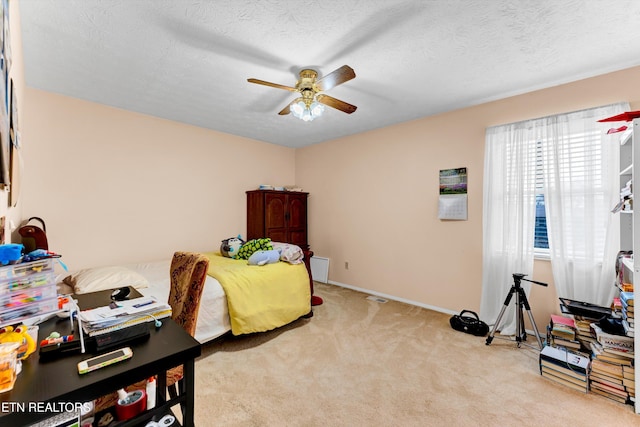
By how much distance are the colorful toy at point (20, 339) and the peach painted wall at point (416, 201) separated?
141 inches

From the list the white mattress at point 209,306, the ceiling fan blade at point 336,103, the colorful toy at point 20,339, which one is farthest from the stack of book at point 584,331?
the colorful toy at point 20,339

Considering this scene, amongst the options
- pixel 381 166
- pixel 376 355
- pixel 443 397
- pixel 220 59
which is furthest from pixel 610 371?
pixel 220 59

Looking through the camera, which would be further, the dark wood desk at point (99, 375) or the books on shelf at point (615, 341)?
the books on shelf at point (615, 341)

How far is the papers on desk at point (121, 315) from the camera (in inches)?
41.6

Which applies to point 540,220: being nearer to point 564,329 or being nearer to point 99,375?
point 564,329

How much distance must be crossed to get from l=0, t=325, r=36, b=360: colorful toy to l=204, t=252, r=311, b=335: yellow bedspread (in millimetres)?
1660

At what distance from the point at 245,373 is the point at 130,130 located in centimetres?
318

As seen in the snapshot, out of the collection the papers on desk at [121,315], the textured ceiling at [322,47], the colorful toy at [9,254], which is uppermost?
the textured ceiling at [322,47]

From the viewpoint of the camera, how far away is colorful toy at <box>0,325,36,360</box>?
2.88ft

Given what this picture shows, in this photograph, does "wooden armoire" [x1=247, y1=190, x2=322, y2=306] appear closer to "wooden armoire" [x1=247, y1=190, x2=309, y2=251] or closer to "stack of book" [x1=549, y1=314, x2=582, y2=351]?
"wooden armoire" [x1=247, y1=190, x2=309, y2=251]

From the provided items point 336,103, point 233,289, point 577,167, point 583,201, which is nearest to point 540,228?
point 583,201

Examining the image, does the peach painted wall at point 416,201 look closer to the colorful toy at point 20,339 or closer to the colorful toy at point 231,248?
the colorful toy at point 231,248

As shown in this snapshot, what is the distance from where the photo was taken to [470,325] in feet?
9.42

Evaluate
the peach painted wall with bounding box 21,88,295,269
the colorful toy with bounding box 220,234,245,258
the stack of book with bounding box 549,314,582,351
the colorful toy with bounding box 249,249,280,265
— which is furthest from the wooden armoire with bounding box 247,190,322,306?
the stack of book with bounding box 549,314,582,351
